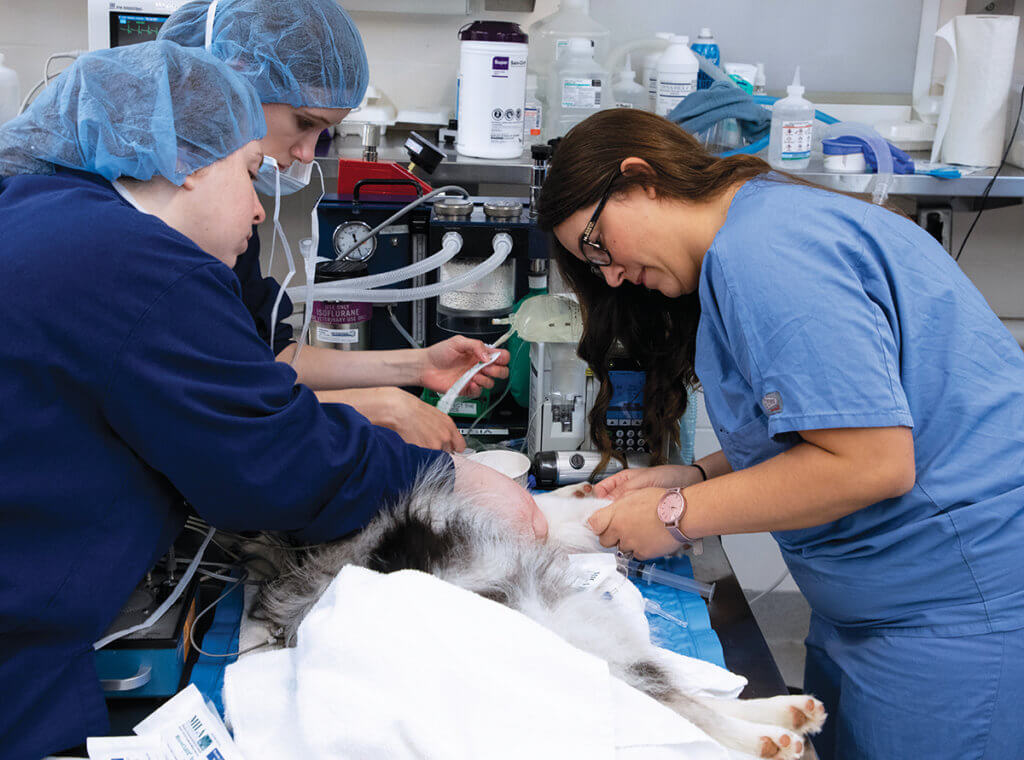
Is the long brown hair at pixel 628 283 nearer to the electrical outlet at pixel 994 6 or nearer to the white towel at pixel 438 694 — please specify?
the white towel at pixel 438 694

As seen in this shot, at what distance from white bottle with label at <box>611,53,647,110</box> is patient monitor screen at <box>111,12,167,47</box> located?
144 centimetres

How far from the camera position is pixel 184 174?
45.8 inches

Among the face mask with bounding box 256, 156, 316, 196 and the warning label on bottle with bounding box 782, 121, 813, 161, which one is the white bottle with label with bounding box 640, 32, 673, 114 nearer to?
the warning label on bottle with bounding box 782, 121, 813, 161

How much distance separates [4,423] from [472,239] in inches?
39.0

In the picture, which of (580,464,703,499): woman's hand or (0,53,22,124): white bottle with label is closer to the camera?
(580,464,703,499): woman's hand

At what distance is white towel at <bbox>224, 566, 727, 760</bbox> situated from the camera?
91 cm

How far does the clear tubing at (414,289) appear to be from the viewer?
1.76 metres

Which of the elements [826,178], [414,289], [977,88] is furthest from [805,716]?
[977,88]

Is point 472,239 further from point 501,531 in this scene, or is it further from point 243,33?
point 501,531

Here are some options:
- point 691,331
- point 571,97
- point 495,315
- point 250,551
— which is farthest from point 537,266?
point 571,97

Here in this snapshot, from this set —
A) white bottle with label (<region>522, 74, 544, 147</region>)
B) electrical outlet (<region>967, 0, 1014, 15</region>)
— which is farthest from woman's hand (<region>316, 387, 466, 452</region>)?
electrical outlet (<region>967, 0, 1014, 15</region>)

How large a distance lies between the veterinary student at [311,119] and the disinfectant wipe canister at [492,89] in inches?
40.6

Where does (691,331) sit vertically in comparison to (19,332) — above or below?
below

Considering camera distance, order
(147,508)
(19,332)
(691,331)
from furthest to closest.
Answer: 1. (691,331)
2. (147,508)
3. (19,332)
